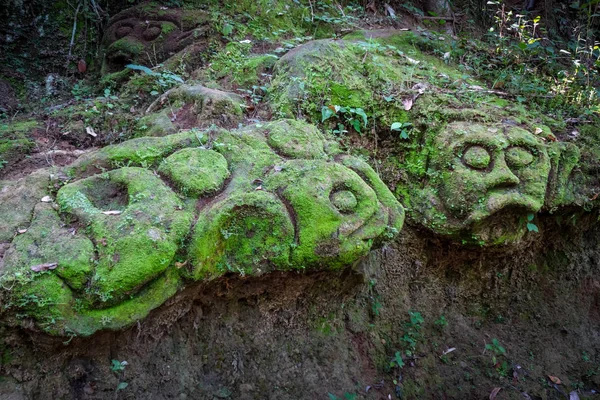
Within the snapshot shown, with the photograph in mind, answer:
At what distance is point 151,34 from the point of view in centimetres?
525

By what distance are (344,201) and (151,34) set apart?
12.1 feet

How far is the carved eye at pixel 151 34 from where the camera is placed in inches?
206

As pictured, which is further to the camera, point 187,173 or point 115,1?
point 115,1

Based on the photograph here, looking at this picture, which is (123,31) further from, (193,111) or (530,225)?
(530,225)

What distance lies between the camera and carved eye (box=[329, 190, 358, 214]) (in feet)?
9.48

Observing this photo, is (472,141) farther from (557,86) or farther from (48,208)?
(48,208)

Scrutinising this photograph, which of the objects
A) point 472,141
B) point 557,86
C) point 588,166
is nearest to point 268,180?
point 472,141

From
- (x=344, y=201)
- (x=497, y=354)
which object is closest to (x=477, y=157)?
(x=344, y=201)

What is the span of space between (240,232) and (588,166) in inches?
134

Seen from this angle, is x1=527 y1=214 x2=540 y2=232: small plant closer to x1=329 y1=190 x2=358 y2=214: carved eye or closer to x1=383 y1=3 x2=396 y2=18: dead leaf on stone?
x1=329 y1=190 x2=358 y2=214: carved eye

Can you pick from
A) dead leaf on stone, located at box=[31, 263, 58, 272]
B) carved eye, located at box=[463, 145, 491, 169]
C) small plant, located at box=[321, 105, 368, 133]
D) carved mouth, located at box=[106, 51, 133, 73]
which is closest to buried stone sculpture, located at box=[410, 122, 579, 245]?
carved eye, located at box=[463, 145, 491, 169]

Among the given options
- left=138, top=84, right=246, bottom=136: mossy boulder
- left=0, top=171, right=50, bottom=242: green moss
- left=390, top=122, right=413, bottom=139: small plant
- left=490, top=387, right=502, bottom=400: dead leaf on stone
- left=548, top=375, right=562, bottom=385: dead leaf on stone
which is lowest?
left=548, top=375, right=562, bottom=385: dead leaf on stone

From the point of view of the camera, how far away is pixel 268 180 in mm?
2949

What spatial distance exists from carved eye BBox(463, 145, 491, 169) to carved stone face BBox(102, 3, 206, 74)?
3348 mm
